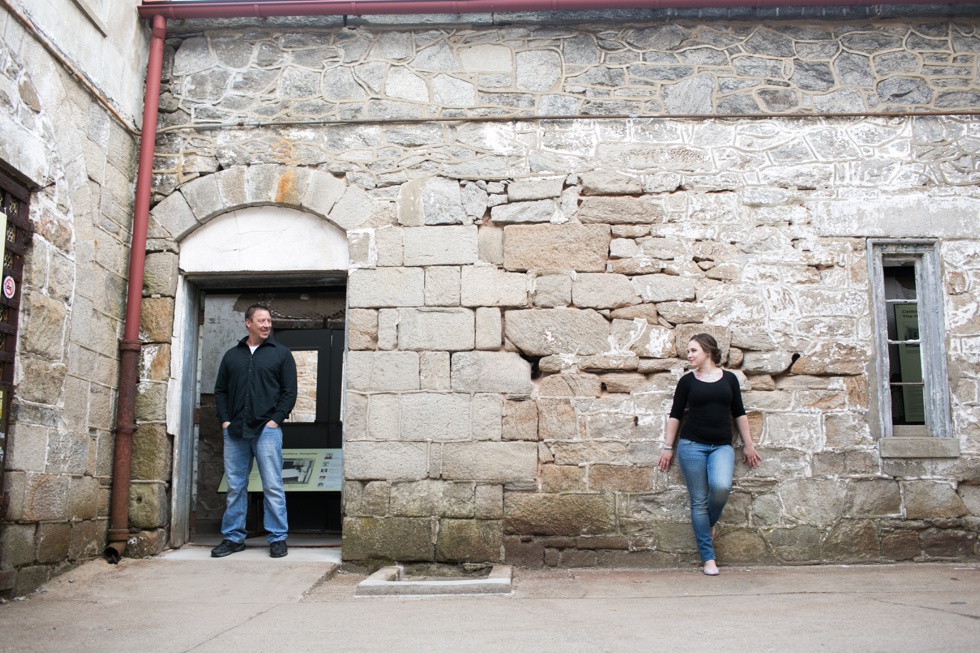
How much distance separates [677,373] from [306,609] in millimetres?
2866

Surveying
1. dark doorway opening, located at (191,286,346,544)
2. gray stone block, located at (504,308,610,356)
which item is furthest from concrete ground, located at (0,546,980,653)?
dark doorway opening, located at (191,286,346,544)

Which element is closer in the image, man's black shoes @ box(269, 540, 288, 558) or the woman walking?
the woman walking

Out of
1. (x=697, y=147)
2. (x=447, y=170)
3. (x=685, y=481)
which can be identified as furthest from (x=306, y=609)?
(x=697, y=147)

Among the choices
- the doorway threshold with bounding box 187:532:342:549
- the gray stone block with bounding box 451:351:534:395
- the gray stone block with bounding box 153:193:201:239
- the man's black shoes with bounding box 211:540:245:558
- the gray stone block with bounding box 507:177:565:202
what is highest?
the gray stone block with bounding box 507:177:565:202

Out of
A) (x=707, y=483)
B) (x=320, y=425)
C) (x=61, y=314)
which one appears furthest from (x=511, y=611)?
(x=320, y=425)

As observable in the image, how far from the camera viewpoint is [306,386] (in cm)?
838

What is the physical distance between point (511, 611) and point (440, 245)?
2629 mm

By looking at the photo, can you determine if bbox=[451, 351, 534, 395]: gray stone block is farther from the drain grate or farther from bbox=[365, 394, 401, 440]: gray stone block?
the drain grate

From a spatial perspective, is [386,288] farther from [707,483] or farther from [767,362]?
[767,362]

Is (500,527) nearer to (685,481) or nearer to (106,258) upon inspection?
(685,481)

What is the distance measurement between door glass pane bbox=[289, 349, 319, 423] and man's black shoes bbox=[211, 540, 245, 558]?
227 centimetres

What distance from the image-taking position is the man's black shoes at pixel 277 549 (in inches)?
233

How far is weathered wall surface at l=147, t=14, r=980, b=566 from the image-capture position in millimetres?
5879

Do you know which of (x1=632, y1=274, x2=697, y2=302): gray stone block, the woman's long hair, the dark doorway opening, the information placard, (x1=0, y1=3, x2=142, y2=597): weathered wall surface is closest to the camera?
(x1=0, y1=3, x2=142, y2=597): weathered wall surface
